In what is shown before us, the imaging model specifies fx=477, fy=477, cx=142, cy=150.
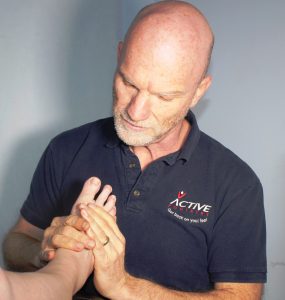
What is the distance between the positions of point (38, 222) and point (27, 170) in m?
0.28

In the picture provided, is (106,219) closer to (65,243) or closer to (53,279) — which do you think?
(65,243)

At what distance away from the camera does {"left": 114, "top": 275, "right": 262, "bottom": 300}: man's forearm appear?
1.14 metres

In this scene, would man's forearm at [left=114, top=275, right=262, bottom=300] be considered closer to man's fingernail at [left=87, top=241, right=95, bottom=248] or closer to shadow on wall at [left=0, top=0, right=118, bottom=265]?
man's fingernail at [left=87, top=241, right=95, bottom=248]

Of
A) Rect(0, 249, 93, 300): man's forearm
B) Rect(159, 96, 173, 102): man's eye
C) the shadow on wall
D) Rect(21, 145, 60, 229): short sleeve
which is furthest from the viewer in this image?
the shadow on wall

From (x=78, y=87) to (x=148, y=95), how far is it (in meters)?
0.76

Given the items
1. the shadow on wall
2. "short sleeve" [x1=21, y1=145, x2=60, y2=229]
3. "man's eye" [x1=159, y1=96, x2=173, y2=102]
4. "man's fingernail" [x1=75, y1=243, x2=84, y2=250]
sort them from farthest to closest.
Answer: the shadow on wall → "short sleeve" [x1=21, y1=145, x2=60, y2=229] → "man's eye" [x1=159, y1=96, x2=173, y2=102] → "man's fingernail" [x1=75, y1=243, x2=84, y2=250]

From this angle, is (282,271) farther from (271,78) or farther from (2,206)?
(2,206)

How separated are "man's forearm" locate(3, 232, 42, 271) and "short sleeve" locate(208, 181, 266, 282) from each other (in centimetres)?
48

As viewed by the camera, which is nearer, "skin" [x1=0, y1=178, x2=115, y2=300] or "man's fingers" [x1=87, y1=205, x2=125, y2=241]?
"skin" [x1=0, y1=178, x2=115, y2=300]

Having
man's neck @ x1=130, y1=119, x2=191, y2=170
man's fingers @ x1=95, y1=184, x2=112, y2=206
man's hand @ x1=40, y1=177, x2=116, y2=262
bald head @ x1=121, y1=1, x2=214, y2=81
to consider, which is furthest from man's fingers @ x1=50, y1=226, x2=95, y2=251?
bald head @ x1=121, y1=1, x2=214, y2=81

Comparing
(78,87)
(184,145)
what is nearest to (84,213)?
(184,145)

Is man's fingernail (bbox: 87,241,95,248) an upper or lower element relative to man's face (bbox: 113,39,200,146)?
lower

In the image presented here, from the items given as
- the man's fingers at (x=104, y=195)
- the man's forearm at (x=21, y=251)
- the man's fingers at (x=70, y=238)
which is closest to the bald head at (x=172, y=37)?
the man's fingers at (x=104, y=195)

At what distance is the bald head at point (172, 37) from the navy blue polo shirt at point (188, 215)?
0.26 meters
